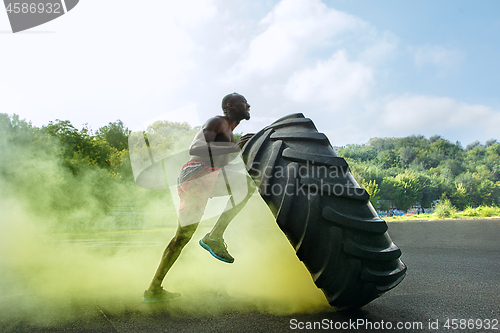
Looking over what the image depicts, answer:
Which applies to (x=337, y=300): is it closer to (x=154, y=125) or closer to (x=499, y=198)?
(x=154, y=125)

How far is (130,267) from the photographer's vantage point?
11.4ft

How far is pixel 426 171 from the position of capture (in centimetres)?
6862

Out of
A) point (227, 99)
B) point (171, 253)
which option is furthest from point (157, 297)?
point (227, 99)

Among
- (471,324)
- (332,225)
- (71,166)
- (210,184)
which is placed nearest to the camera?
(332,225)

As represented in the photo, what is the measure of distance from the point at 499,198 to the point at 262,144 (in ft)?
218

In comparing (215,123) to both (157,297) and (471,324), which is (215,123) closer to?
(157,297)

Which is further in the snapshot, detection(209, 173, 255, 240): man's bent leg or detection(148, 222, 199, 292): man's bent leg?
detection(209, 173, 255, 240): man's bent leg

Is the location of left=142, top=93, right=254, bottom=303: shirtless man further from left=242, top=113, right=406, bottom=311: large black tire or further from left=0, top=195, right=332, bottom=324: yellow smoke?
left=242, top=113, right=406, bottom=311: large black tire

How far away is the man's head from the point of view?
8.06ft

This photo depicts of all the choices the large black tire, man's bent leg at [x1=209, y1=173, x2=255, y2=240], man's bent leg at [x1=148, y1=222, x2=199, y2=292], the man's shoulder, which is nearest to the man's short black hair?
the man's shoulder

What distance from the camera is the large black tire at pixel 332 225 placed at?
156 centimetres

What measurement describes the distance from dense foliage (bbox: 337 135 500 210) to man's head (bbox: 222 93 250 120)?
37.4 ft

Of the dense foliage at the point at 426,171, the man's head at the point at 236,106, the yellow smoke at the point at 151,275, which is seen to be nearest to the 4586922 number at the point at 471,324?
the yellow smoke at the point at 151,275

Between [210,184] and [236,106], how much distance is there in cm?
76
